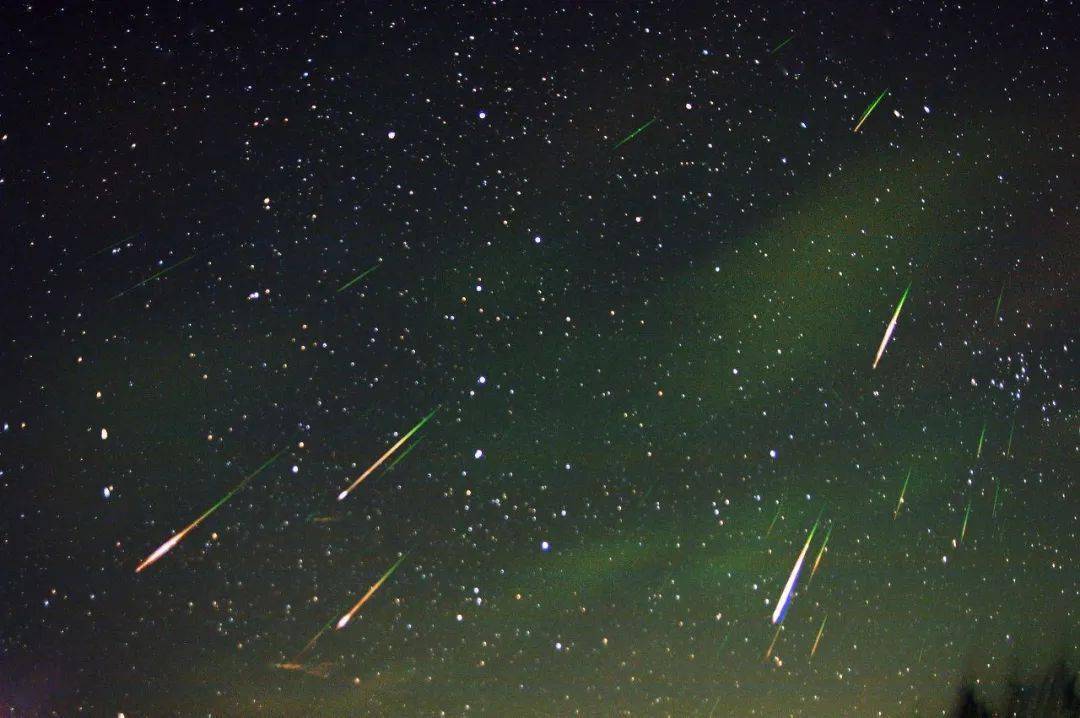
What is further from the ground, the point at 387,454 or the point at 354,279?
the point at 354,279

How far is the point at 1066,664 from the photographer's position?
1958 millimetres

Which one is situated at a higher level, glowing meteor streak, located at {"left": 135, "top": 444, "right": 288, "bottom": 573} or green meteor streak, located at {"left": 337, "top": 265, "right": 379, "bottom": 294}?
green meteor streak, located at {"left": 337, "top": 265, "right": 379, "bottom": 294}

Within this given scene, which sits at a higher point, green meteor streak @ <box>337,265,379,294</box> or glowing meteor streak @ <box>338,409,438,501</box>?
green meteor streak @ <box>337,265,379,294</box>

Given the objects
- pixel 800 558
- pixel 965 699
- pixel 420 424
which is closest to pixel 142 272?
pixel 420 424

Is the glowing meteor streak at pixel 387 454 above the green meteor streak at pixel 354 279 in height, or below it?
below

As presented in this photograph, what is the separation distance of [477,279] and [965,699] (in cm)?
127

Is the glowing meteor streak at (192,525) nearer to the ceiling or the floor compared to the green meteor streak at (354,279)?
nearer to the floor

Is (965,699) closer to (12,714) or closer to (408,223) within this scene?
(408,223)

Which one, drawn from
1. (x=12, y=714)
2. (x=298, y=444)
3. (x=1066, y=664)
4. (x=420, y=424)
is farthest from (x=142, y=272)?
(x=1066, y=664)

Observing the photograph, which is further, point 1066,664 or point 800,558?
point 1066,664

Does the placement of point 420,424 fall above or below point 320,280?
below

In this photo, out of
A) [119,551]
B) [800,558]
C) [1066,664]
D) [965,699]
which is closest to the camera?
[119,551]

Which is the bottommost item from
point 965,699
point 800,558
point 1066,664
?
point 1066,664

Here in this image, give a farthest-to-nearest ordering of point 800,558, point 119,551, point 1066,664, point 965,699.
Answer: point 1066,664, point 965,699, point 800,558, point 119,551
